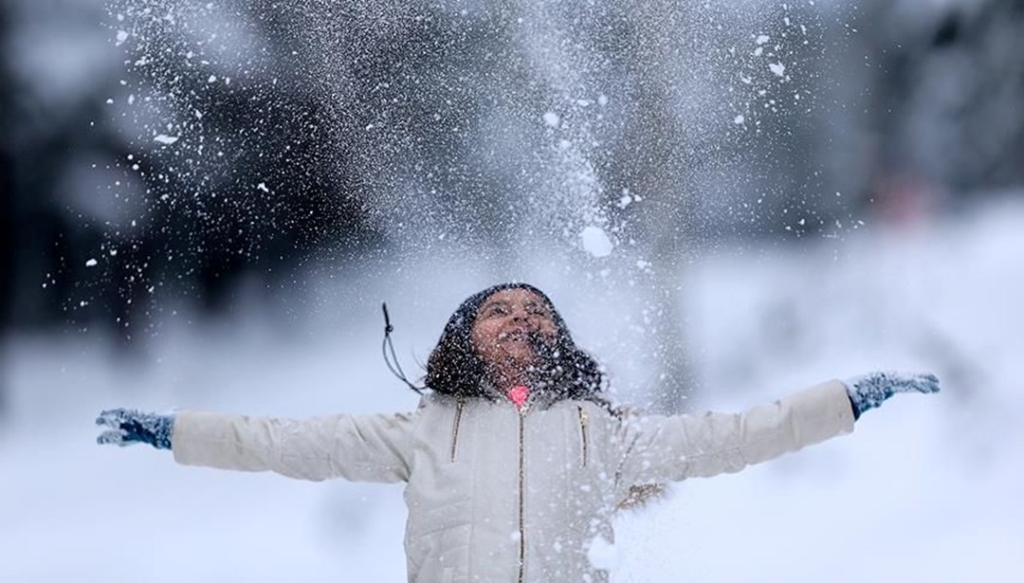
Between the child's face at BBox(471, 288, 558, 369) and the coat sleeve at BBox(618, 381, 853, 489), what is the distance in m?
0.28

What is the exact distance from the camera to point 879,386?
7.55 ft

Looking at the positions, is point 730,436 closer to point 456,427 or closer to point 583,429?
point 583,429

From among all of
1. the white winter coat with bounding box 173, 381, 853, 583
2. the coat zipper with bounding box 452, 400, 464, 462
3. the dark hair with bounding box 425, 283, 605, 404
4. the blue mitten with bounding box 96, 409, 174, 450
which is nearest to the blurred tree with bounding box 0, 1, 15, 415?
the blue mitten with bounding box 96, 409, 174, 450

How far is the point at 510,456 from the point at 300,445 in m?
0.43

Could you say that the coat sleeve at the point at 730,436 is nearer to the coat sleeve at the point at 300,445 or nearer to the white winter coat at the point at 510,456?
the white winter coat at the point at 510,456

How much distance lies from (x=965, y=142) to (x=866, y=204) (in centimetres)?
40

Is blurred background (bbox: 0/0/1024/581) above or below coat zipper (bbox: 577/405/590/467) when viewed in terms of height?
above

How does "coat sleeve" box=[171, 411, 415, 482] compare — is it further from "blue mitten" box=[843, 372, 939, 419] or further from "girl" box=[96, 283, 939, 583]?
"blue mitten" box=[843, 372, 939, 419]

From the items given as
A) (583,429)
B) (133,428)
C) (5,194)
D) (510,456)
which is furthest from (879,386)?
(5,194)

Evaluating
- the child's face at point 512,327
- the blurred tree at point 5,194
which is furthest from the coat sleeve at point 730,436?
the blurred tree at point 5,194

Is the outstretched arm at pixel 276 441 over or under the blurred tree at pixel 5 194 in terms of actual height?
under

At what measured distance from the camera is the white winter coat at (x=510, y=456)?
2164 mm

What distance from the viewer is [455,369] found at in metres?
2.39

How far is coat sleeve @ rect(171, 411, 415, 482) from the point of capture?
2262 mm
